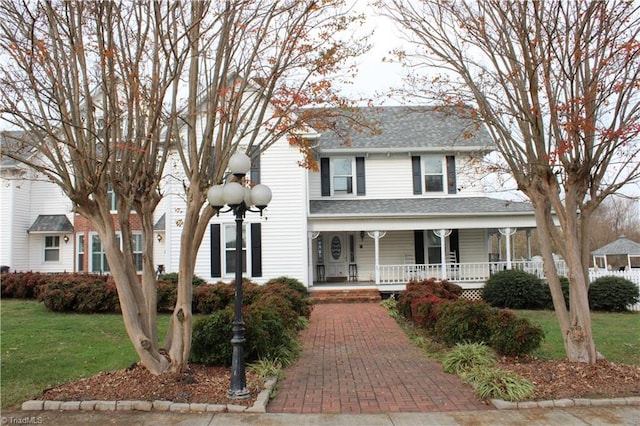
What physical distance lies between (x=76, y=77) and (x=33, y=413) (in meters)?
4.67

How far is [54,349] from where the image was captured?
32.2 feet

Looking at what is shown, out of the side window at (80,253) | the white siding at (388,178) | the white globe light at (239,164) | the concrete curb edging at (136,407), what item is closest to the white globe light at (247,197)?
the white globe light at (239,164)

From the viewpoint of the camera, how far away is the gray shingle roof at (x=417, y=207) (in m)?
19.4

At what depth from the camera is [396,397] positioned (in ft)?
22.4

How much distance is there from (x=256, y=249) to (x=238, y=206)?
12.4 m

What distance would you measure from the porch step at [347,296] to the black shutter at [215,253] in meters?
3.82

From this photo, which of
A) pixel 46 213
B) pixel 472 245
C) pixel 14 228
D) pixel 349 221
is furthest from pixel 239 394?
pixel 46 213

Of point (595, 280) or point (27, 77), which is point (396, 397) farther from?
point (595, 280)

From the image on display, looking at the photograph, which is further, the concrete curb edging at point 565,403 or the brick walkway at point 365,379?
the brick walkway at point 365,379

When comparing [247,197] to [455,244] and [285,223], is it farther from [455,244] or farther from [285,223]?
[455,244]

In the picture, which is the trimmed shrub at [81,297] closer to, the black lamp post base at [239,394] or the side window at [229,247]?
the side window at [229,247]

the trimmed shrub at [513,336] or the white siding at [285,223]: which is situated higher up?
the white siding at [285,223]

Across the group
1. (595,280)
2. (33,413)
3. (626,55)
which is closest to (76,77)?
A: (33,413)

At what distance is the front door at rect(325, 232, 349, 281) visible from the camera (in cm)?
2181
